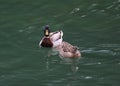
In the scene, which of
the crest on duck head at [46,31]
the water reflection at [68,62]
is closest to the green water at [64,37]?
the water reflection at [68,62]

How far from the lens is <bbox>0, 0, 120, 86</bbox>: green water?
17.6 meters

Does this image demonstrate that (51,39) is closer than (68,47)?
No

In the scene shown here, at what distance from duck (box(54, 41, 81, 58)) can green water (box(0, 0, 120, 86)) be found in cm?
30

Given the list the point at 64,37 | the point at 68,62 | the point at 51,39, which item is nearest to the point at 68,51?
the point at 68,62

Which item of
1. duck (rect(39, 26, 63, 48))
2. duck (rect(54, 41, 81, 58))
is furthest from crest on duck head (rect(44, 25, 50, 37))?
duck (rect(54, 41, 81, 58))

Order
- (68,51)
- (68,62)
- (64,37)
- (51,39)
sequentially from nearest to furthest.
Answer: (68,62), (68,51), (64,37), (51,39)

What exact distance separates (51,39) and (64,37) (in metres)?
0.53

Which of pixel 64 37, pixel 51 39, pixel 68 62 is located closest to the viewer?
pixel 68 62

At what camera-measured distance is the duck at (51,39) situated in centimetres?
2156

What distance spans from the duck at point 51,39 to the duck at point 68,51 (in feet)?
2.72

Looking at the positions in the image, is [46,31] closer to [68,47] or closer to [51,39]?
[51,39]

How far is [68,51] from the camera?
20.2 m

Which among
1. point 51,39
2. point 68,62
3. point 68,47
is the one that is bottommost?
point 68,62

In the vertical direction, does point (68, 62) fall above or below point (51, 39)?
below
